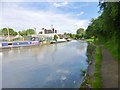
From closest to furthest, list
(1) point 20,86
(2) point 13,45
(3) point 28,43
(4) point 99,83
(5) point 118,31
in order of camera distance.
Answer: (4) point 99,83 → (1) point 20,86 → (5) point 118,31 → (2) point 13,45 → (3) point 28,43

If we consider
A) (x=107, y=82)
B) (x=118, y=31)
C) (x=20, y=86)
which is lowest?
(x=20, y=86)

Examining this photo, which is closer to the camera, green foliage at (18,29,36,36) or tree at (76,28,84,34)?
green foliage at (18,29,36,36)

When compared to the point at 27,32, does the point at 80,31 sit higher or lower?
higher

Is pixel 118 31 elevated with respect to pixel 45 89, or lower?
elevated

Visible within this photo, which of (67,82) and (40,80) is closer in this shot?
(67,82)

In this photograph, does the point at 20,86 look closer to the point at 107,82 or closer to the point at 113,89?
the point at 107,82

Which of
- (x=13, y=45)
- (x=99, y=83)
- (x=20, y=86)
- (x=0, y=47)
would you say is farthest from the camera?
(x=13, y=45)

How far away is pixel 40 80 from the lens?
16141mm

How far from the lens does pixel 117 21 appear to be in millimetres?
15914

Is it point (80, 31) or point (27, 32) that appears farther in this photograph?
point (80, 31)

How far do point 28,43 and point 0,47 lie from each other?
15547 millimetres

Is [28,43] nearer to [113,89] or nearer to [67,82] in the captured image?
[67,82]

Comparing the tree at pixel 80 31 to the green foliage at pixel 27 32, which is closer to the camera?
the green foliage at pixel 27 32

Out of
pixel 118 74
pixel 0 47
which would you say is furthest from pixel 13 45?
pixel 118 74
